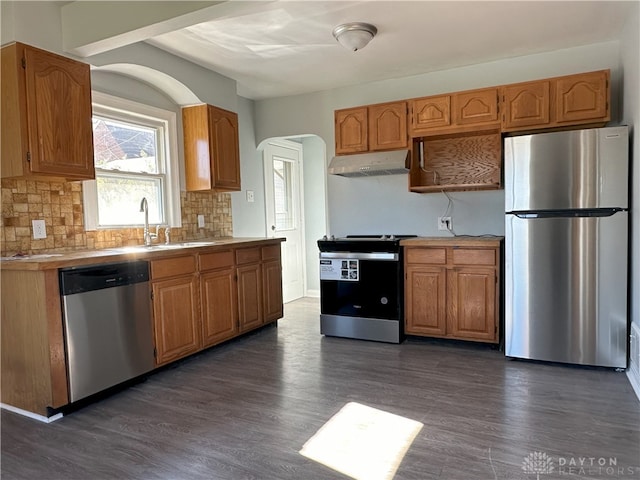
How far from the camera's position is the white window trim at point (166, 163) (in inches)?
124

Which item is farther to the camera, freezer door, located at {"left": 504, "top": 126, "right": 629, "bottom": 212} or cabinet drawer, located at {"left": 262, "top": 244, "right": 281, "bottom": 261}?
cabinet drawer, located at {"left": 262, "top": 244, "right": 281, "bottom": 261}

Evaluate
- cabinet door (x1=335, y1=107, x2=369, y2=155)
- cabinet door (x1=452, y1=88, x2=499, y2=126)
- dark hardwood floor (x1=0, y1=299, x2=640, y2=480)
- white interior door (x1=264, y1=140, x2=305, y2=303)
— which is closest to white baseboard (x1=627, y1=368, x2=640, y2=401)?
dark hardwood floor (x1=0, y1=299, x2=640, y2=480)

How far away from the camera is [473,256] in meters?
3.45

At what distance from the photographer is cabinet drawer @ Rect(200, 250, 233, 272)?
3.38m

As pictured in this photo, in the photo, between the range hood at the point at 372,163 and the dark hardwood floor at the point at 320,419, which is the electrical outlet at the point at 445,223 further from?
the dark hardwood floor at the point at 320,419

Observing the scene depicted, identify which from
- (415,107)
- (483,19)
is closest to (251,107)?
(415,107)

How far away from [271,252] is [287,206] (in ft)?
5.24

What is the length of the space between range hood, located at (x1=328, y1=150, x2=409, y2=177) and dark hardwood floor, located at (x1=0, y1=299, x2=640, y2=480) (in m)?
1.61

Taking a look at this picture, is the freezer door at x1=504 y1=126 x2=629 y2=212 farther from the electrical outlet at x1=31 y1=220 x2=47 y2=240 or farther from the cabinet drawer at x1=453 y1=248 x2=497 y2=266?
the electrical outlet at x1=31 y1=220 x2=47 y2=240

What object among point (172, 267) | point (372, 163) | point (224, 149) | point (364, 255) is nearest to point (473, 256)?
point (364, 255)

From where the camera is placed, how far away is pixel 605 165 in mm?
2820

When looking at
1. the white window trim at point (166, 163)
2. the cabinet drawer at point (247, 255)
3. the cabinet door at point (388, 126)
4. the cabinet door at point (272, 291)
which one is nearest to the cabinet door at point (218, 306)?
the cabinet drawer at point (247, 255)

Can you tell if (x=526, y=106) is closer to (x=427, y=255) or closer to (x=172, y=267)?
(x=427, y=255)

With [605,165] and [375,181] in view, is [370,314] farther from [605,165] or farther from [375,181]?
[605,165]
